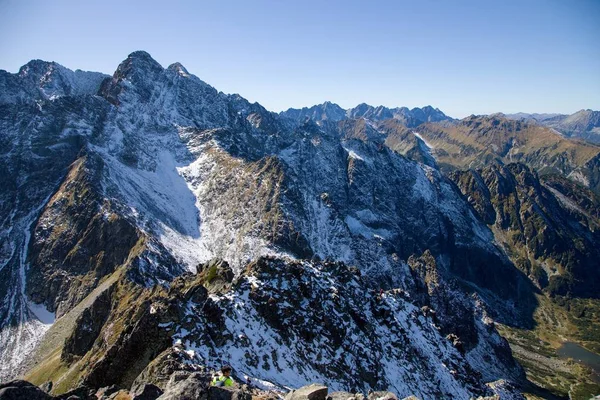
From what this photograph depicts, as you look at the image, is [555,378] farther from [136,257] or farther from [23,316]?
[23,316]

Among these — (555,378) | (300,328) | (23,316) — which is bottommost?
(555,378)

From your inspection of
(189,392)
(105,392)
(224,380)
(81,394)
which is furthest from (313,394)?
(105,392)

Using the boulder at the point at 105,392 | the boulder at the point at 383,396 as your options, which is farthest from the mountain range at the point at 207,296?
the boulder at the point at 383,396

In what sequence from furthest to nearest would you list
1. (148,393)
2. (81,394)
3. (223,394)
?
(81,394) → (148,393) → (223,394)

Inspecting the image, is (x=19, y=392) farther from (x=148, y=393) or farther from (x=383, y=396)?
(x=383, y=396)

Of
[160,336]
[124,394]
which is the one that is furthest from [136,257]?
[124,394]

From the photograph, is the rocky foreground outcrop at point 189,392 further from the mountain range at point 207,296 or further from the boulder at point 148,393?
the mountain range at point 207,296

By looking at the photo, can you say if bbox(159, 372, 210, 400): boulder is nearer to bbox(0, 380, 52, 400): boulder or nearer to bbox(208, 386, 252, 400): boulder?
bbox(208, 386, 252, 400): boulder

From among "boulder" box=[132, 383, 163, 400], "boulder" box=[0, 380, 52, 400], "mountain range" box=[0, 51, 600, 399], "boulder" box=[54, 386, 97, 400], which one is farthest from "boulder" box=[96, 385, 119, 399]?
"boulder" box=[0, 380, 52, 400]
